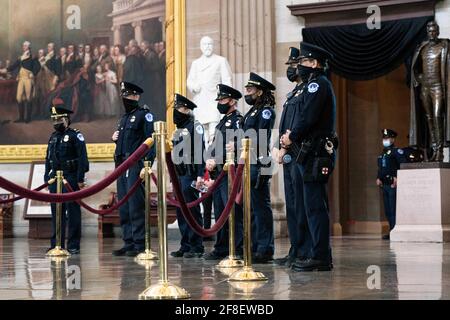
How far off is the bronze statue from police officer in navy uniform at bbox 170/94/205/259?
15.9 ft

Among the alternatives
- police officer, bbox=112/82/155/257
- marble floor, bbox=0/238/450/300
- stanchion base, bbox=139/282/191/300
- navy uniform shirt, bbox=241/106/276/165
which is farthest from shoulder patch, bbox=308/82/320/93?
police officer, bbox=112/82/155/257

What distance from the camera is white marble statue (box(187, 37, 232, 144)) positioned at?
1606 centimetres

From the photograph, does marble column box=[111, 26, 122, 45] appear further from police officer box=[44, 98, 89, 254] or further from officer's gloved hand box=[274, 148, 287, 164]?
officer's gloved hand box=[274, 148, 287, 164]

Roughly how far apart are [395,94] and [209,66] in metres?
5.42

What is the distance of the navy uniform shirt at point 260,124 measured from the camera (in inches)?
365

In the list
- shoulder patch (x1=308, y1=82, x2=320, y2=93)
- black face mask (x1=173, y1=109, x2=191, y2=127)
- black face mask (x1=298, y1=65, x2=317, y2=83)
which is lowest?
black face mask (x1=173, y1=109, x2=191, y2=127)

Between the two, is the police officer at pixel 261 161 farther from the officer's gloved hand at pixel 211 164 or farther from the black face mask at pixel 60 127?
the black face mask at pixel 60 127

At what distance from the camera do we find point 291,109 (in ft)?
27.6

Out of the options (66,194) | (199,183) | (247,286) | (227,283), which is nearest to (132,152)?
(199,183)

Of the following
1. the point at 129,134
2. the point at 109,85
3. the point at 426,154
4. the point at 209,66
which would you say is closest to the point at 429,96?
the point at 426,154

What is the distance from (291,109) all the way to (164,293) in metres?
2.98

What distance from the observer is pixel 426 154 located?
47.9 ft

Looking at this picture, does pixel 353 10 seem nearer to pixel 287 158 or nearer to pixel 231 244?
pixel 287 158

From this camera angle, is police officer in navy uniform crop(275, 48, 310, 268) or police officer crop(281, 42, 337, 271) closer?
police officer crop(281, 42, 337, 271)
